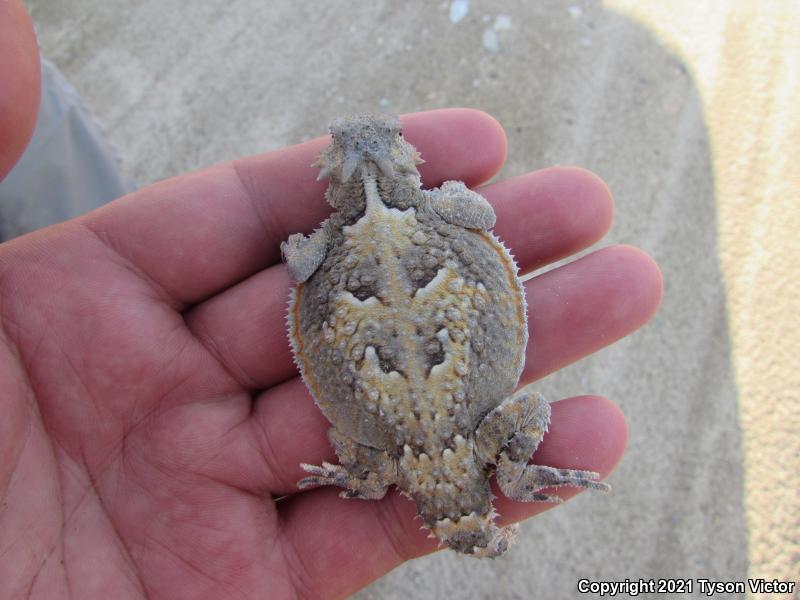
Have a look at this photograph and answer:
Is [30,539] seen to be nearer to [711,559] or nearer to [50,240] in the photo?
[50,240]

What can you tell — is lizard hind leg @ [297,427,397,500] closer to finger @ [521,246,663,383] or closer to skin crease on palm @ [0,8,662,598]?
skin crease on palm @ [0,8,662,598]

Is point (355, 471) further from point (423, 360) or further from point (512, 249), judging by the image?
point (512, 249)

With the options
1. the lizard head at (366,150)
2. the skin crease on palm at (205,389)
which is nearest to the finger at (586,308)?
the skin crease on palm at (205,389)

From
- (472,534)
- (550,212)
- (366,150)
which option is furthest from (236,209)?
(472,534)

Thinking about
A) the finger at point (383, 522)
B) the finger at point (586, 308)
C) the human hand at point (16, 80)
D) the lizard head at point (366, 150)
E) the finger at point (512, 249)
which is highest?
the human hand at point (16, 80)

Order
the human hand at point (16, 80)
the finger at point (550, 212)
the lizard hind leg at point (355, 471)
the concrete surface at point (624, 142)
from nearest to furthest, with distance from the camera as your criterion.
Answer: the human hand at point (16, 80), the lizard hind leg at point (355, 471), the finger at point (550, 212), the concrete surface at point (624, 142)

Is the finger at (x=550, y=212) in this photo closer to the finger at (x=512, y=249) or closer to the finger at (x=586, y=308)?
the finger at (x=512, y=249)

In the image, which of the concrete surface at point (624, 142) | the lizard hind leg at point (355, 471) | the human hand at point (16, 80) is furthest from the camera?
the concrete surface at point (624, 142)

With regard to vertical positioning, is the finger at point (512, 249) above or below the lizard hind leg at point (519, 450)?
above

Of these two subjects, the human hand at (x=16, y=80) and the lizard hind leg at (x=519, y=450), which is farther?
the lizard hind leg at (x=519, y=450)
